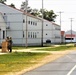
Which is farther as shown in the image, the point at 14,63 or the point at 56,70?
the point at 14,63

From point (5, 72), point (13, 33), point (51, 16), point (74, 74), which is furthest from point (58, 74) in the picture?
point (51, 16)

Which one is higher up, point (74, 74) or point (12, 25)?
point (12, 25)

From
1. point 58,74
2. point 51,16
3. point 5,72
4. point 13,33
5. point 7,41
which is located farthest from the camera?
point 51,16

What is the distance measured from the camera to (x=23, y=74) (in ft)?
58.4

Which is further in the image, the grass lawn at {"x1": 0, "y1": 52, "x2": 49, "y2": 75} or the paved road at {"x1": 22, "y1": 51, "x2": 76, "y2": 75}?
the grass lawn at {"x1": 0, "y1": 52, "x2": 49, "y2": 75}

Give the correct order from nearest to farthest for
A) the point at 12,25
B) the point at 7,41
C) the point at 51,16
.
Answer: the point at 12,25
the point at 7,41
the point at 51,16

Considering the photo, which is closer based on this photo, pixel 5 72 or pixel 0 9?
pixel 5 72

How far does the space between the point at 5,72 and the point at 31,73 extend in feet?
4.81

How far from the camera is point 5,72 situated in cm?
1875

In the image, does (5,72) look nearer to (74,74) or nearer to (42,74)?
(42,74)

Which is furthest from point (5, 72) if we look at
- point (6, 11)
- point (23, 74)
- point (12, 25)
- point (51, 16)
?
point (51, 16)

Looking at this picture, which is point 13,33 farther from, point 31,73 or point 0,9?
point 31,73

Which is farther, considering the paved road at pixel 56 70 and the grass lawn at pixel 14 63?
the grass lawn at pixel 14 63

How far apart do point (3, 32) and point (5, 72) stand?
19095 millimetres
